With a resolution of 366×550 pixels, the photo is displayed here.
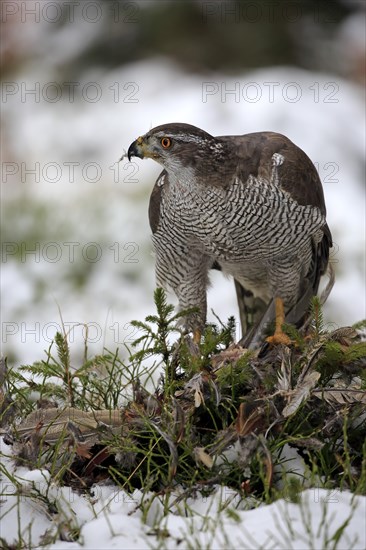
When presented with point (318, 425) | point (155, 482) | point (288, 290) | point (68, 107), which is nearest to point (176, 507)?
point (155, 482)

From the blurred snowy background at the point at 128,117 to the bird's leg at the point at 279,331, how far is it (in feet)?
7.56

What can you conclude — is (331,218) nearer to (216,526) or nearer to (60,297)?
(60,297)

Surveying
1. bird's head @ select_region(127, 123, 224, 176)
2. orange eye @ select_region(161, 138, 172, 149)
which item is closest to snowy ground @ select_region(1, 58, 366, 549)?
bird's head @ select_region(127, 123, 224, 176)

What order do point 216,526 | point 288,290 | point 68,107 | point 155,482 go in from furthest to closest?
point 68,107 → point 288,290 → point 155,482 → point 216,526

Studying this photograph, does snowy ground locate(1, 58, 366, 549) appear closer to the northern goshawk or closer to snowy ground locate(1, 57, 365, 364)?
snowy ground locate(1, 57, 365, 364)

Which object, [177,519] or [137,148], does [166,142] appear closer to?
[137,148]

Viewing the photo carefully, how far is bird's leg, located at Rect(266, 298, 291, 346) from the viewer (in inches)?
183

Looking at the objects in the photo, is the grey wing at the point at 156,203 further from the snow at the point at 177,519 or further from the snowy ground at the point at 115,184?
the snow at the point at 177,519

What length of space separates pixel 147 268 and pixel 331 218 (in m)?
1.91

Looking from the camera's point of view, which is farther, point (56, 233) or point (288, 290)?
point (56, 233)

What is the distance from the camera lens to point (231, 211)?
181 inches

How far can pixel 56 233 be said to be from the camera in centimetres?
854

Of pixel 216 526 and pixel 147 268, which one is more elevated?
pixel 147 268

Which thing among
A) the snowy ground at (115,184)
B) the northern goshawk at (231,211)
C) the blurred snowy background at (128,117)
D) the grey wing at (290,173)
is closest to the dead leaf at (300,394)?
the northern goshawk at (231,211)
